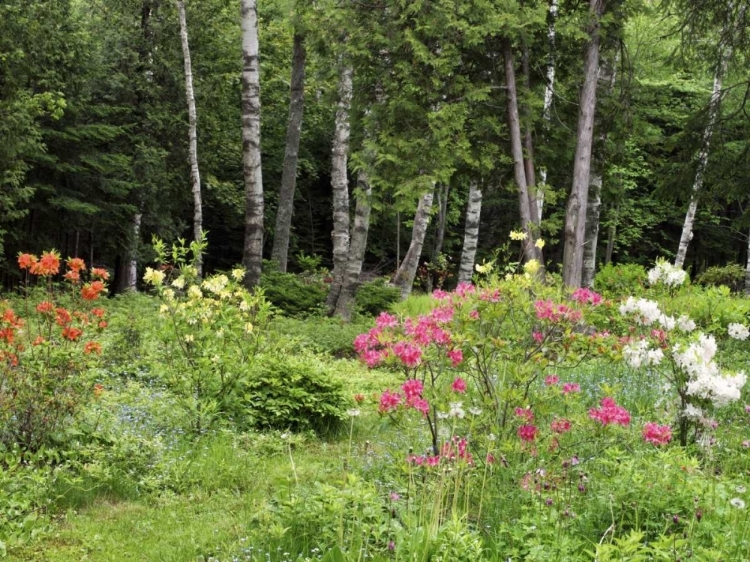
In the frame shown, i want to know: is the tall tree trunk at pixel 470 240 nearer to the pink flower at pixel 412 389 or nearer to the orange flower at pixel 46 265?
the orange flower at pixel 46 265

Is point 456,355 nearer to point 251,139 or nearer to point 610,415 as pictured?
point 610,415

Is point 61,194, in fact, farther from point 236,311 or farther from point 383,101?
point 236,311

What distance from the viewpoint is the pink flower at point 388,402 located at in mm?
3596

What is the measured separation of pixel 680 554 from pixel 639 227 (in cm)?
2679

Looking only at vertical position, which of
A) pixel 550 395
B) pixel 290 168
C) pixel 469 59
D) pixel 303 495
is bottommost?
pixel 303 495

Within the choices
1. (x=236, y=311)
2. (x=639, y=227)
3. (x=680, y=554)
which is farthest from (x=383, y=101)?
(x=639, y=227)

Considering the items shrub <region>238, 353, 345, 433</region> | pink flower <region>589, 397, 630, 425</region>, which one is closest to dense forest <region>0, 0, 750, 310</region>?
pink flower <region>589, 397, 630, 425</region>

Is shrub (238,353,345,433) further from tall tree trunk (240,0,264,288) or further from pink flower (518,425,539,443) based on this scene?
tall tree trunk (240,0,264,288)

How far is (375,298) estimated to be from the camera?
14031 millimetres

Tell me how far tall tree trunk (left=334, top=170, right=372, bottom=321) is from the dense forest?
0.04 m

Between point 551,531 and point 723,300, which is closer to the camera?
point 551,531

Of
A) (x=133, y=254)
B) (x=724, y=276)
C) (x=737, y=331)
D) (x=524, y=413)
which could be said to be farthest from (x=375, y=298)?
(x=724, y=276)

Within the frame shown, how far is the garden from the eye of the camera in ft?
10.9

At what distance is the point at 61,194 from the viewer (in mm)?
16328
